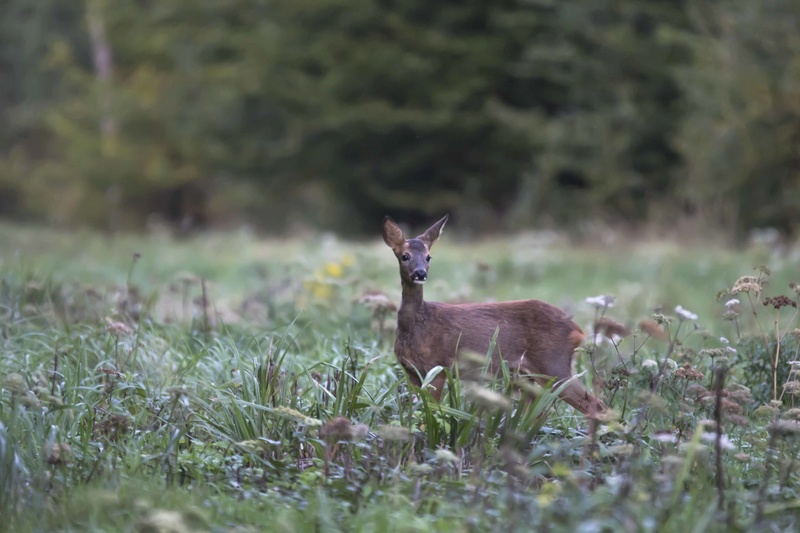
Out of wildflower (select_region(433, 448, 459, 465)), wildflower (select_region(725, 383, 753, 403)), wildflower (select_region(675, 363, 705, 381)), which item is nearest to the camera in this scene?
wildflower (select_region(433, 448, 459, 465))

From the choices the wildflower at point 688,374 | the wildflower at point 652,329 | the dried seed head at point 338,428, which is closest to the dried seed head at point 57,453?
the dried seed head at point 338,428

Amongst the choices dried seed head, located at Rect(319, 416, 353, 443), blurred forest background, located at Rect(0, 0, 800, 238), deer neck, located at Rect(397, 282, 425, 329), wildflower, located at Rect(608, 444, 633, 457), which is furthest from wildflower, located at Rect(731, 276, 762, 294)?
blurred forest background, located at Rect(0, 0, 800, 238)

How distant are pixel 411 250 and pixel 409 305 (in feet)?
0.92

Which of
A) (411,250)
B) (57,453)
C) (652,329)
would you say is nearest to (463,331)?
(411,250)

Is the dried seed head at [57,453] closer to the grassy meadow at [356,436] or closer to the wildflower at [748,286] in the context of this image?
the grassy meadow at [356,436]

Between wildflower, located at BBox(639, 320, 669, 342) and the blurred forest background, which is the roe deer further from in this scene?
the blurred forest background

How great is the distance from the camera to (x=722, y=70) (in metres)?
13.9

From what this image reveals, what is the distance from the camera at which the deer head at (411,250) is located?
4.62m

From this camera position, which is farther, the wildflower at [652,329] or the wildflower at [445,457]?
the wildflower at [652,329]

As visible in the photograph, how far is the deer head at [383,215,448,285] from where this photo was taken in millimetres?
4625

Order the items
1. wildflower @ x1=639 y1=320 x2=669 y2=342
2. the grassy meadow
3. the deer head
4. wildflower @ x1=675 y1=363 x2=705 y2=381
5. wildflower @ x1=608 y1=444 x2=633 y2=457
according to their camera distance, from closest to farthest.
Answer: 1. the grassy meadow
2. wildflower @ x1=608 y1=444 x2=633 y2=457
3. wildflower @ x1=675 y1=363 x2=705 y2=381
4. the deer head
5. wildflower @ x1=639 y1=320 x2=669 y2=342

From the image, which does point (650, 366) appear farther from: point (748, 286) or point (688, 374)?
point (748, 286)

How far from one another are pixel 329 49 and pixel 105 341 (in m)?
16.1

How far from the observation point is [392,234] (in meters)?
4.75
